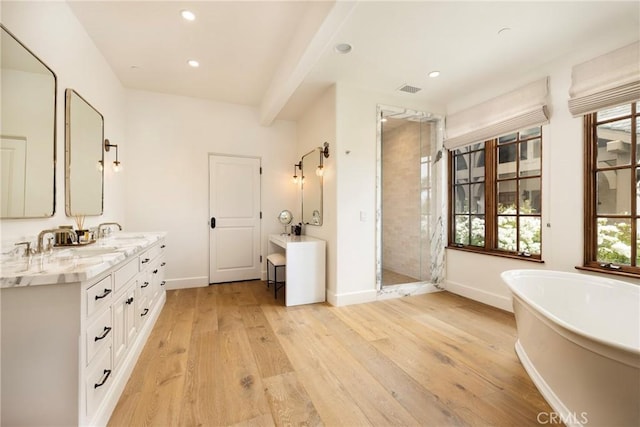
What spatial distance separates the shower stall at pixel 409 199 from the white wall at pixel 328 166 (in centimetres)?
64

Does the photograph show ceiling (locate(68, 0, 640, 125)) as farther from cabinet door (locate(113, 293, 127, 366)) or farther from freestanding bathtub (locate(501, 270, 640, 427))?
cabinet door (locate(113, 293, 127, 366))

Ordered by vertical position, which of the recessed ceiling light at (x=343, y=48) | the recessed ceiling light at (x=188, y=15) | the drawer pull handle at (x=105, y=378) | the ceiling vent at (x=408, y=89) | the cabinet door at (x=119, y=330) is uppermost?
the recessed ceiling light at (x=188, y=15)

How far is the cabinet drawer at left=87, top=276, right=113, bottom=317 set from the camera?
129 centimetres

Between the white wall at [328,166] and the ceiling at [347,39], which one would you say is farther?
the white wall at [328,166]

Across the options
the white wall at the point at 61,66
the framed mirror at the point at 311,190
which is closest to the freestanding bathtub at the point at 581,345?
the framed mirror at the point at 311,190

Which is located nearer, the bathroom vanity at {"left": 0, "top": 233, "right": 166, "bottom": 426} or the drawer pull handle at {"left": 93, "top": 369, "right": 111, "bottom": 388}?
the bathroom vanity at {"left": 0, "top": 233, "right": 166, "bottom": 426}

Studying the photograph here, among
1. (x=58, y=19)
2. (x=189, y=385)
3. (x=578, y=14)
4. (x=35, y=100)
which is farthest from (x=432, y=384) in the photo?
(x=58, y=19)

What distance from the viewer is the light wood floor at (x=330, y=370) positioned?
1555 mm

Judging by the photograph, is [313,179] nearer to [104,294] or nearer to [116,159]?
[116,159]

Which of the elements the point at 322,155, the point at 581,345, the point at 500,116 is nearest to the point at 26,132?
the point at 322,155

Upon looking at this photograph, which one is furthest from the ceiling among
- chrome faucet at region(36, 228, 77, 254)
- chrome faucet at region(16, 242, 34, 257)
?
chrome faucet at region(16, 242, 34, 257)

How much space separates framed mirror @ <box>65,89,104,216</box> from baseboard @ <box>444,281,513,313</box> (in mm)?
4570

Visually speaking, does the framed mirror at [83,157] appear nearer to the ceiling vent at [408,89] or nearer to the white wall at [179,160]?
the white wall at [179,160]

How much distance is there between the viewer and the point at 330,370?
1993 mm
